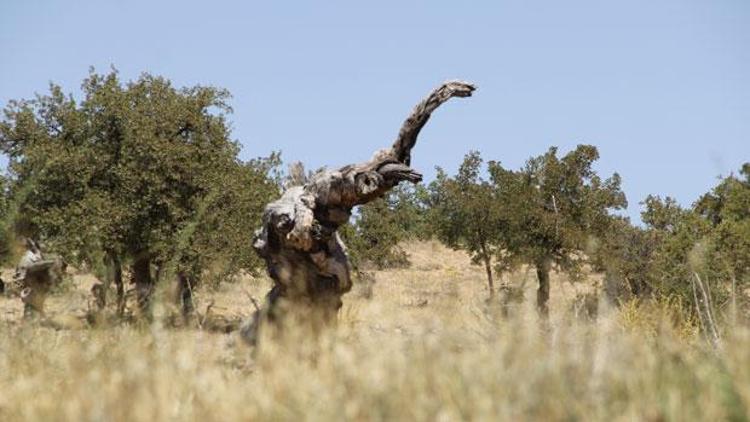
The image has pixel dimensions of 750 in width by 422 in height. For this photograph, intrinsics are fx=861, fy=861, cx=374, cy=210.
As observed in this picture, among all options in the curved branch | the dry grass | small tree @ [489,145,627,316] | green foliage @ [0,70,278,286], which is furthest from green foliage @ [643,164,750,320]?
the dry grass

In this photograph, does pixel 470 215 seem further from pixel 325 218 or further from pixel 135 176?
pixel 325 218

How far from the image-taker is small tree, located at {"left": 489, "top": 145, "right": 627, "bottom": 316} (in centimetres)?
3425

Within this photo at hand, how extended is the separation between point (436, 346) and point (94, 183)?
25.5 m

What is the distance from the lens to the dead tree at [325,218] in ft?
41.6

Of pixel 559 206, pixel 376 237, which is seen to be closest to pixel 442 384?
pixel 559 206

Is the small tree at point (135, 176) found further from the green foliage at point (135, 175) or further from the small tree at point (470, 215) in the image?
the small tree at point (470, 215)

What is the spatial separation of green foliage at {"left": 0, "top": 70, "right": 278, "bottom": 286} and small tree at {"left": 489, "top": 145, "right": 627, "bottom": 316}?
1121 centimetres

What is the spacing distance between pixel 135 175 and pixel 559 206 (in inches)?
670

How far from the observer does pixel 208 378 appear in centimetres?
413

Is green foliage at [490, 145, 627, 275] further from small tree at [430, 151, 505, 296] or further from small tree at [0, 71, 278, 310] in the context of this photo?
small tree at [0, 71, 278, 310]

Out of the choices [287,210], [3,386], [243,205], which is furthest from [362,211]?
[3,386]

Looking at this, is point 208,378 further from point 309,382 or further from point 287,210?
point 287,210

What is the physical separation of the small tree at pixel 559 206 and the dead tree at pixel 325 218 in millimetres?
20764

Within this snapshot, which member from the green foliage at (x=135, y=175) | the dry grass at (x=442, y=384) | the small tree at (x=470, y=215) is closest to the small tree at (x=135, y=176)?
the green foliage at (x=135, y=175)
